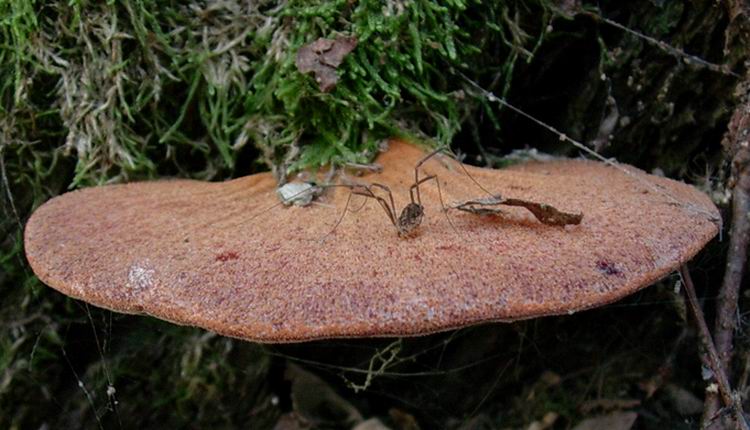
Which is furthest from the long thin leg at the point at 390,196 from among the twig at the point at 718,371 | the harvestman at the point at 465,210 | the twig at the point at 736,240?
the twig at the point at 736,240

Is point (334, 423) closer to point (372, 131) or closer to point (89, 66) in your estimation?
point (372, 131)

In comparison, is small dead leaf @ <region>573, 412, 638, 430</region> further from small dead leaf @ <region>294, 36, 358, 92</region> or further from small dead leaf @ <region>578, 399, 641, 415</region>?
small dead leaf @ <region>294, 36, 358, 92</region>

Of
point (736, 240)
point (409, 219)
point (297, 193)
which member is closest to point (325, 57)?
point (297, 193)

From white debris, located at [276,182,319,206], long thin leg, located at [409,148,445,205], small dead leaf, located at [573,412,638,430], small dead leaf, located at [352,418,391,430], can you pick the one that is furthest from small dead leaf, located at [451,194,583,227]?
small dead leaf, located at [573,412,638,430]

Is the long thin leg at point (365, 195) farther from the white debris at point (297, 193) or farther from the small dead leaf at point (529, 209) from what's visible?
the small dead leaf at point (529, 209)

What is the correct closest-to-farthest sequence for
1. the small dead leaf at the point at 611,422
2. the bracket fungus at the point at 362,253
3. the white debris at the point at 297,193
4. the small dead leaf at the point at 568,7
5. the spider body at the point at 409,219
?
the bracket fungus at the point at 362,253 < the spider body at the point at 409,219 < the white debris at the point at 297,193 < the small dead leaf at the point at 568,7 < the small dead leaf at the point at 611,422

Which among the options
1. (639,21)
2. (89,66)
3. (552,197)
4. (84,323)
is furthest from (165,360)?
(639,21)

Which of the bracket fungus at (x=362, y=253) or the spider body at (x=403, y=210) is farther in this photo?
the spider body at (x=403, y=210)
